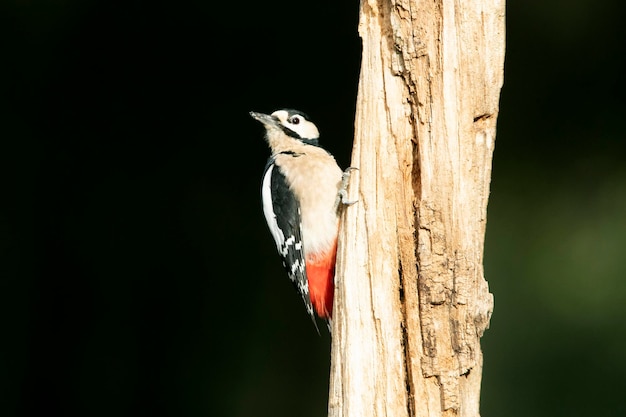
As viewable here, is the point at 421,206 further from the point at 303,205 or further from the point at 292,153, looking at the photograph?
the point at 292,153

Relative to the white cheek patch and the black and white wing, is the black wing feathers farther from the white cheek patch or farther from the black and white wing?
the white cheek patch

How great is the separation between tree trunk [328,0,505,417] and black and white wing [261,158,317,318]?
2.40 feet

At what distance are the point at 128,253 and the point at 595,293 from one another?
277cm

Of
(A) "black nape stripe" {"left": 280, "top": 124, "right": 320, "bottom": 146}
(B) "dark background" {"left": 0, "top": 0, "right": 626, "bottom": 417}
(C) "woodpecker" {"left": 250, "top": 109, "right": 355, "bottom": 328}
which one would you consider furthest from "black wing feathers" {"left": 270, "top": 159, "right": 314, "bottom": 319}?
(B) "dark background" {"left": 0, "top": 0, "right": 626, "bottom": 417}

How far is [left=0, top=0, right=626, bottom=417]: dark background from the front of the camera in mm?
4957

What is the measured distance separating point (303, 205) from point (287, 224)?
140 mm

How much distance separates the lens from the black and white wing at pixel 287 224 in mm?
3330

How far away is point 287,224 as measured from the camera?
11.1ft

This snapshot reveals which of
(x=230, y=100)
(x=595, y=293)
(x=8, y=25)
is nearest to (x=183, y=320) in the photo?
(x=230, y=100)

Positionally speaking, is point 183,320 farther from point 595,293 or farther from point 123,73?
point 595,293

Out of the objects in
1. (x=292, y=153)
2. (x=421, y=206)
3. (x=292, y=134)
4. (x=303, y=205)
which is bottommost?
(x=421, y=206)

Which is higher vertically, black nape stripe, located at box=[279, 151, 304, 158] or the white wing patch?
black nape stripe, located at box=[279, 151, 304, 158]

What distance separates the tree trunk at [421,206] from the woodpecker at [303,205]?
480mm

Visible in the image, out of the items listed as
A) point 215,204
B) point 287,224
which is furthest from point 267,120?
point 215,204
